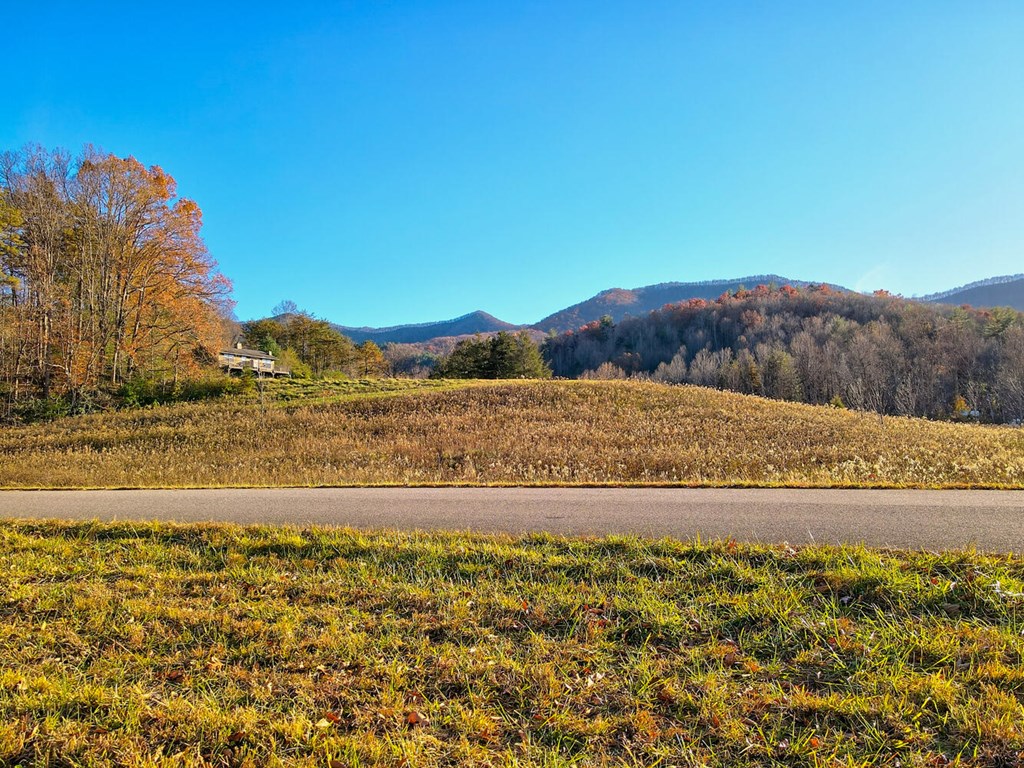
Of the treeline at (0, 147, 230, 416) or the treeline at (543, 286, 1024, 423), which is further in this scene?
the treeline at (543, 286, 1024, 423)

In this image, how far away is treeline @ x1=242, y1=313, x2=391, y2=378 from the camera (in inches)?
2211

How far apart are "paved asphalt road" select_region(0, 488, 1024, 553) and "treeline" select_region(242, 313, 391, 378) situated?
1846 inches

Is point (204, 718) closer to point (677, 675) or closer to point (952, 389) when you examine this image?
point (677, 675)

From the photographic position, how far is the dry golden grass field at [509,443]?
11.3 metres

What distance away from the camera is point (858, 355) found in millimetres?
66125

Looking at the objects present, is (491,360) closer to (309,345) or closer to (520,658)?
(309,345)

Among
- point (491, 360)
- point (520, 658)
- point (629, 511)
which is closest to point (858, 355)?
point (491, 360)

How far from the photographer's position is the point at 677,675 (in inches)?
133

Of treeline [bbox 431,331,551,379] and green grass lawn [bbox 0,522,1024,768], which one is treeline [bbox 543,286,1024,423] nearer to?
treeline [bbox 431,331,551,379]

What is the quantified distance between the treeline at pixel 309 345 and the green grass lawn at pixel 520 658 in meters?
51.6

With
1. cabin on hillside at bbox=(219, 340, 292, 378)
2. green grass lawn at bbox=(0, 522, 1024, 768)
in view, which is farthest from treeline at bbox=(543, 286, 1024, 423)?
cabin on hillside at bbox=(219, 340, 292, 378)

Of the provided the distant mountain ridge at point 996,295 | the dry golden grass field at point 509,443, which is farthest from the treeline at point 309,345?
the distant mountain ridge at point 996,295

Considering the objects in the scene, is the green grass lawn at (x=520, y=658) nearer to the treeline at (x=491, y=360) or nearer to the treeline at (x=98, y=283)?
the treeline at (x=98, y=283)

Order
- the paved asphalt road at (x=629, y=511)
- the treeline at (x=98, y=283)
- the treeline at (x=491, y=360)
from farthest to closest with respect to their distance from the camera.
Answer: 1. the treeline at (x=491, y=360)
2. the treeline at (x=98, y=283)
3. the paved asphalt road at (x=629, y=511)
